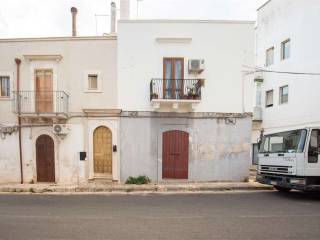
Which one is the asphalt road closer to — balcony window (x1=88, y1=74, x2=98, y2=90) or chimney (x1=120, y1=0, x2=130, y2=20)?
balcony window (x1=88, y1=74, x2=98, y2=90)

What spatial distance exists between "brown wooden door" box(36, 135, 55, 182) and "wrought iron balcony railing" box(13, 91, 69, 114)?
1.56m

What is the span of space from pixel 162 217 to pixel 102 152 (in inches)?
282

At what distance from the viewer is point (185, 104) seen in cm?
1243

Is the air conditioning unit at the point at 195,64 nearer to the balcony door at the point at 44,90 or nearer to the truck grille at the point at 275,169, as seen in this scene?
the truck grille at the point at 275,169

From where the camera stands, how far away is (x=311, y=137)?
8766 millimetres

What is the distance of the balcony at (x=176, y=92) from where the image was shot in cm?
1208

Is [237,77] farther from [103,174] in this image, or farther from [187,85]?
[103,174]

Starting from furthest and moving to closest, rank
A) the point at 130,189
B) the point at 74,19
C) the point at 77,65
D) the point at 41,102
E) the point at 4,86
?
1. the point at 74,19
2. the point at 4,86
3. the point at 77,65
4. the point at 41,102
5. the point at 130,189

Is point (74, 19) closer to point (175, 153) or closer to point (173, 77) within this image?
point (173, 77)

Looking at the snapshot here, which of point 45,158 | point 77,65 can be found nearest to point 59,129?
point 45,158

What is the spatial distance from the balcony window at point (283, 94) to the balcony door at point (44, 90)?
16.6m

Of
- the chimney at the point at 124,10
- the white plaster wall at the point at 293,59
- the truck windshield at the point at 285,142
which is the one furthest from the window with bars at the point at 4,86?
the white plaster wall at the point at 293,59

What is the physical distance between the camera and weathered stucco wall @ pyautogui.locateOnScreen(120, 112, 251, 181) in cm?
1262

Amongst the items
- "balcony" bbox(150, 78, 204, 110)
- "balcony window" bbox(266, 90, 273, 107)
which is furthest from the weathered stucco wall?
"balcony window" bbox(266, 90, 273, 107)
